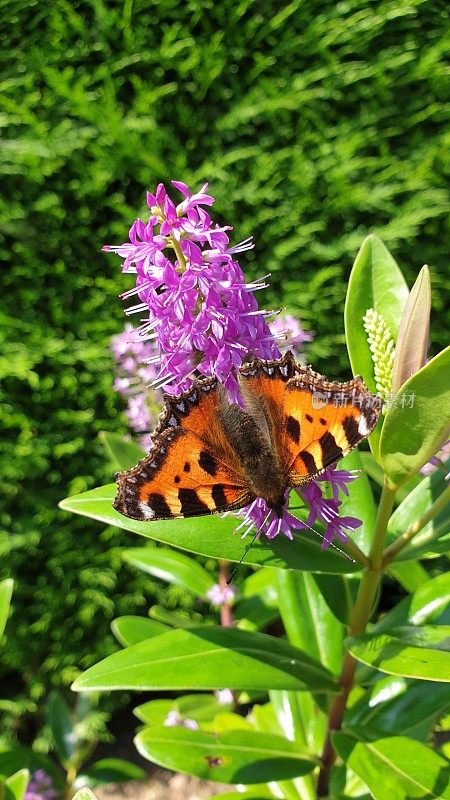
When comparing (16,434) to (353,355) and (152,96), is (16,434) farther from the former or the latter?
(353,355)

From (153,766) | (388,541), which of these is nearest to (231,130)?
(388,541)

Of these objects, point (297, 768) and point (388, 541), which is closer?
point (388, 541)

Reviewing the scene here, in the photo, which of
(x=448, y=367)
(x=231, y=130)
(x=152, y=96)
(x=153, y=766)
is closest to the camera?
(x=448, y=367)

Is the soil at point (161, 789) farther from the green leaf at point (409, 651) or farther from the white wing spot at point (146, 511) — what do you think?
the white wing spot at point (146, 511)

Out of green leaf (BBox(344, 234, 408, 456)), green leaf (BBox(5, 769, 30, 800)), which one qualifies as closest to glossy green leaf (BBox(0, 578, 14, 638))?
green leaf (BBox(5, 769, 30, 800))

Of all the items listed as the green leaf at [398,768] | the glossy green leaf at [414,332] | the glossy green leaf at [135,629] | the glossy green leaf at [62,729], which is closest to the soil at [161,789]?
the glossy green leaf at [62,729]

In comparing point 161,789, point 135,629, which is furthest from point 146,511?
point 161,789
